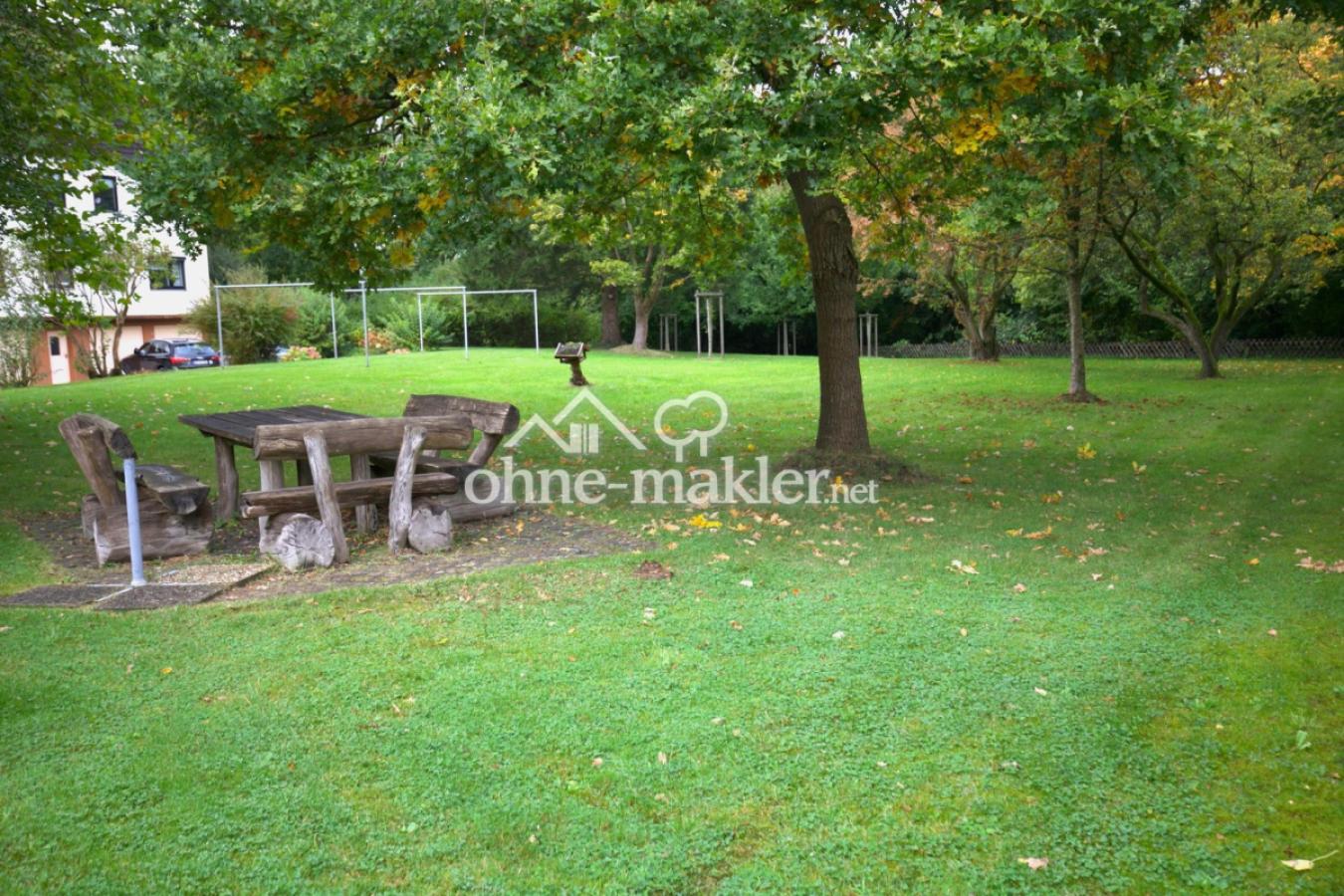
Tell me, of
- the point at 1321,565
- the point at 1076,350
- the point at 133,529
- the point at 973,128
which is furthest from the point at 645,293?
the point at 1321,565

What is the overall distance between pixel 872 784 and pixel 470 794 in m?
1.59

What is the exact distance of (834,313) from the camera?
10383 millimetres

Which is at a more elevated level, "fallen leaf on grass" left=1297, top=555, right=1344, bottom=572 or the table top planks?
the table top planks

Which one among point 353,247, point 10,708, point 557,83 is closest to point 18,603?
point 10,708

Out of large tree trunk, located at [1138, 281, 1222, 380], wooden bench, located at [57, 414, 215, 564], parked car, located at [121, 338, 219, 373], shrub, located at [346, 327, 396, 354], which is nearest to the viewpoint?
wooden bench, located at [57, 414, 215, 564]

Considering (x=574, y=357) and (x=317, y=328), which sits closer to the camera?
(x=574, y=357)

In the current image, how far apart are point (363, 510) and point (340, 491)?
81 cm

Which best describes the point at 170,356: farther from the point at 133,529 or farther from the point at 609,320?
the point at 133,529

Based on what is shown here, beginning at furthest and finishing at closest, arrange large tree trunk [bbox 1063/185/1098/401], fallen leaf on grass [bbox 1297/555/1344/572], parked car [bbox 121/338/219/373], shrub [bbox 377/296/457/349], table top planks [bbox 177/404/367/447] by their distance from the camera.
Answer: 1. parked car [bbox 121/338/219/373]
2. shrub [bbox 377/296/457/349]
3. large tree trunk [bbox 1063/185/1098/401]
4. table top planks [bbox 177/404/367/447]
5. fallen leaf on grass [bbox 1297/555/1344/572]

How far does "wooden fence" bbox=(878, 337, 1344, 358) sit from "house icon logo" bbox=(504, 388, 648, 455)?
20.5 metres

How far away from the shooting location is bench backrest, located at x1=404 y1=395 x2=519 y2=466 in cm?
802

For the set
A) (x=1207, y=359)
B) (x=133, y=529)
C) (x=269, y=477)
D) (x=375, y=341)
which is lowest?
(x=133, y=529)

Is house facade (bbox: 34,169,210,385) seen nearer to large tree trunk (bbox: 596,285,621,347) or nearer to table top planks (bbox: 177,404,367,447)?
large tree trunk (bbox: 596,285,621,347)

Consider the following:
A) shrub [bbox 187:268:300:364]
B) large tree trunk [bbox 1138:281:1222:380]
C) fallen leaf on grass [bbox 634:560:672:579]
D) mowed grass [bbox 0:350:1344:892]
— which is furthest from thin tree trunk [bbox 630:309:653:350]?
fallen leaf on grass [bbox 634:560:672:579]
